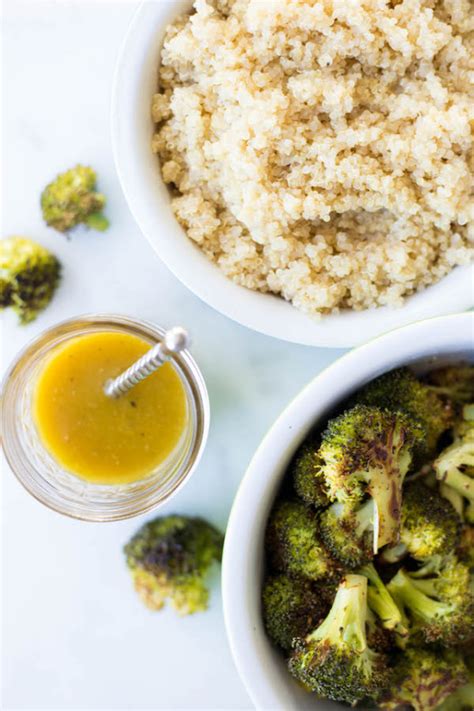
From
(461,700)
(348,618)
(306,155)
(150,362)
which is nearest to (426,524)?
(348,618)

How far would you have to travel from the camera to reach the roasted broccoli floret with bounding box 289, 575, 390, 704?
4.77 ft

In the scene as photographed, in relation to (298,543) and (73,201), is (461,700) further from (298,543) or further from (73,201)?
(73,201)

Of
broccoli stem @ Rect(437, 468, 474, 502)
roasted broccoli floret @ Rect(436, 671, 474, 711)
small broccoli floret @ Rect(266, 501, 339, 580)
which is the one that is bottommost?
roasted broccoli floret @ Rect(436, 671, 474, 711)

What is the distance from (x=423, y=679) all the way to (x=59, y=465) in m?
0.81

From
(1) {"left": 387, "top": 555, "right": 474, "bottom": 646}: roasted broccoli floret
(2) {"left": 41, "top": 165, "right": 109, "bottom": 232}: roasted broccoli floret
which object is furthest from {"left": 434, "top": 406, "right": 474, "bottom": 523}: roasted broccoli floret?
(2) {"left": 41, "top": 165, "right": 109, "bottom": 232}: roasted broccoli floret

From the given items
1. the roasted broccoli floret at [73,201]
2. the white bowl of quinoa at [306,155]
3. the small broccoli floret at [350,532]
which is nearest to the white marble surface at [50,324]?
the roasted broccoli floret at [73,201]

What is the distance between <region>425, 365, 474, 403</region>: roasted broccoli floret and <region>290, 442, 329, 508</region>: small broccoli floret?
0.28m

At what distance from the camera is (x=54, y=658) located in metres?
1.88

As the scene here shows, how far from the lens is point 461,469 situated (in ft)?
5.16

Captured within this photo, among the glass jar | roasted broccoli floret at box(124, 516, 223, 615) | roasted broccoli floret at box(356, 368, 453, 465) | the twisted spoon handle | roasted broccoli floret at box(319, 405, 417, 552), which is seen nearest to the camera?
the twisted spoon handle

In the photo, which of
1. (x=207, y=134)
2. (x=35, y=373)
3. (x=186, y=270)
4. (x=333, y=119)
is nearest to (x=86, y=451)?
(x=35, y=373)

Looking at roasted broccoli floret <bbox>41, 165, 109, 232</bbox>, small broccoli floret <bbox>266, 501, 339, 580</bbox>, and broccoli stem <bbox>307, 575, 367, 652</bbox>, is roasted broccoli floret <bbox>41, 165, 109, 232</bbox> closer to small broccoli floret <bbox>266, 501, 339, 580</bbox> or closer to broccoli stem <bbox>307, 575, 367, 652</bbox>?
small broccoli floret <bbox>266, 501, 339, 580</bbox>

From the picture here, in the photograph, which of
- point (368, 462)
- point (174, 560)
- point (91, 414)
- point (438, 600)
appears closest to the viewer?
point (368, 462)

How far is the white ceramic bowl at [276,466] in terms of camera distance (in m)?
1.44
